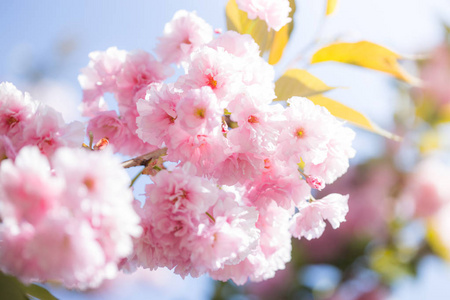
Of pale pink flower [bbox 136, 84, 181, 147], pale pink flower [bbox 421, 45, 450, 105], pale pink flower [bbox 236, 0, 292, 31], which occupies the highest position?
pale pink flower [bbox 236, 0, 292, 31]

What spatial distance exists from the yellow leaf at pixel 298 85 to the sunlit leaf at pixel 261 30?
8 cm

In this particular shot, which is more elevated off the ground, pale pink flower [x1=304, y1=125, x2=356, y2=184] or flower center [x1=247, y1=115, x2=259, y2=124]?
flower center [x1=247, y1=115, x2=259, y2=124]

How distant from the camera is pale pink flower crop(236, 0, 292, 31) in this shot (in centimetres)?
71

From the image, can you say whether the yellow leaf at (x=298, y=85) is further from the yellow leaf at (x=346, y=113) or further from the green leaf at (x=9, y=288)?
the green leaf at (x=9, y=288)

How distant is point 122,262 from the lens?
64 cm

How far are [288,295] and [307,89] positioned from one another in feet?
2.20

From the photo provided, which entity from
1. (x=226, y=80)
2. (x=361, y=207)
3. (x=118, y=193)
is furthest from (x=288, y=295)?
(x=118, y=193)

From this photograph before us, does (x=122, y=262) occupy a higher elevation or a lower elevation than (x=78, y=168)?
lower

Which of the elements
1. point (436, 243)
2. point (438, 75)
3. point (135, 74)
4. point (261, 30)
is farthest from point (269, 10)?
point (436, 243)

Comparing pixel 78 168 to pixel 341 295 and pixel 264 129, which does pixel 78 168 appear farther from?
pixel 341 295

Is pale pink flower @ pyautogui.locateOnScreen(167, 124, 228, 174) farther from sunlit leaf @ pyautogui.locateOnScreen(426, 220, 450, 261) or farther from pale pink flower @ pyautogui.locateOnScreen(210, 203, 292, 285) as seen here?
sunlit leaf @ pyautogui.locateOnScreen(426, 220, 450, 261)

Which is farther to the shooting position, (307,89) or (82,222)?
(307,89)

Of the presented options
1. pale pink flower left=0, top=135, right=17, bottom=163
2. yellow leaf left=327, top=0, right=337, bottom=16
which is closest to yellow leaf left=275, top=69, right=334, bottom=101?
yellow leaf left=327, top=0, right=337, bottom=16

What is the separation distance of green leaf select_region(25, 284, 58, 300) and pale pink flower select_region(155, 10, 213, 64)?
461 millimetres
